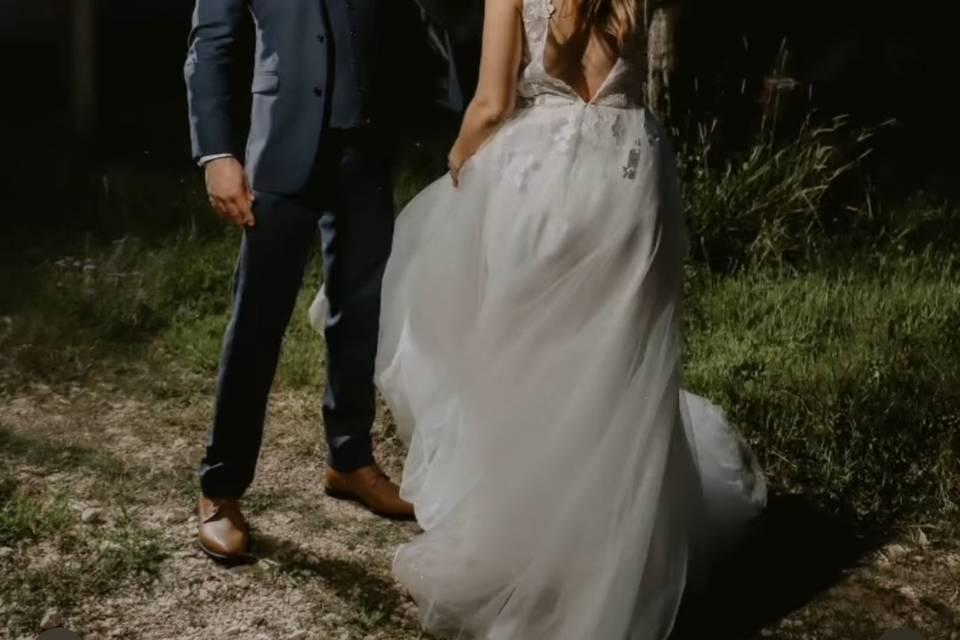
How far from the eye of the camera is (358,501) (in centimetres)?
474

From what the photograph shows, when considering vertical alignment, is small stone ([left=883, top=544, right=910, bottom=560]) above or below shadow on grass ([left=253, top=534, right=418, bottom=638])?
above

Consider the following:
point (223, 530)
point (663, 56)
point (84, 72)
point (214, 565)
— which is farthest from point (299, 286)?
point (84, 72)

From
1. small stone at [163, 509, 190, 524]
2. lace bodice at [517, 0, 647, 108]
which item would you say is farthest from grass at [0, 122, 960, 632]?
lace bodice at [517, 0, 647, 108]

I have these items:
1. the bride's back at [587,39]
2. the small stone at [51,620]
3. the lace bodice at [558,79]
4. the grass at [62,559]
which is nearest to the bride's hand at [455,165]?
the lace bodice at [558,79]

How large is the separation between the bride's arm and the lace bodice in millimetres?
28

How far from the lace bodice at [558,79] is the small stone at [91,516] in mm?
2056

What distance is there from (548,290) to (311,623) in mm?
1198

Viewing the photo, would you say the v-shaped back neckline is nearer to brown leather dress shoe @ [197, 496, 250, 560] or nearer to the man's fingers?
the man's fingers

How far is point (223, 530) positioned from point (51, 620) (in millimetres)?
574

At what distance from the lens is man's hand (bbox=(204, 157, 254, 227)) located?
3873mm

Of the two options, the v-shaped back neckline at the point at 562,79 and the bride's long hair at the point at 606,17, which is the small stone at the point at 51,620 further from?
the bride's long hair at the point at 606,17

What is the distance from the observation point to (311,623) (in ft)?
13.1

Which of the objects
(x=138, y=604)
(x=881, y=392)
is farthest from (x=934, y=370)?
(x=138, y=604)

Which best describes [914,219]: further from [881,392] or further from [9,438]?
[9,438]
